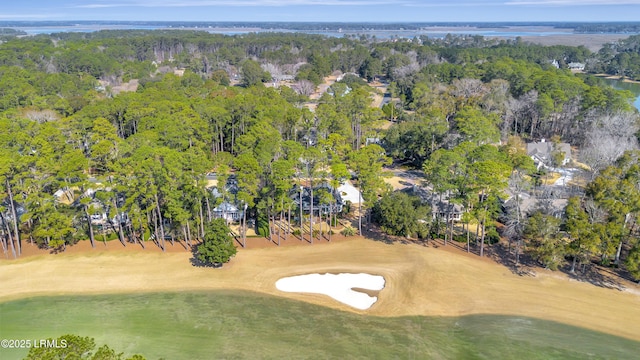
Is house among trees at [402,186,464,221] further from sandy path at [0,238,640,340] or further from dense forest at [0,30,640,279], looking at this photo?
sandy path at [0,238,640,340]

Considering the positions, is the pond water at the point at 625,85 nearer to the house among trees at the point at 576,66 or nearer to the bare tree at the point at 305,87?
the house among trees at the point at 576,66

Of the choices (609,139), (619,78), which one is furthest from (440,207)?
(619,78)

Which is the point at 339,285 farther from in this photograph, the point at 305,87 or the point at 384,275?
the point at 305,87

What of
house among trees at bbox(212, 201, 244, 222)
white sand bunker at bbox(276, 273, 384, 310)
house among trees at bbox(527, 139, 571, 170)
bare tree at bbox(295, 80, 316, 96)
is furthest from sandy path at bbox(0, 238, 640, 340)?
bare tree at bbox(295, 80, 316, 96)

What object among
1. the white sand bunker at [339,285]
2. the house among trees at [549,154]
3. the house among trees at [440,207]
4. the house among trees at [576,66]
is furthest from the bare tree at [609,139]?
the house among trees at [576,66]

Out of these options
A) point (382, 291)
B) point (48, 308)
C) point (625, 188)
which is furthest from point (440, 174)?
point (48, 308)

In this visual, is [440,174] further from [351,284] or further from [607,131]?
[607,131]

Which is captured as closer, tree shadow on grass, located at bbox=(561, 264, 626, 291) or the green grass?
the green grass
